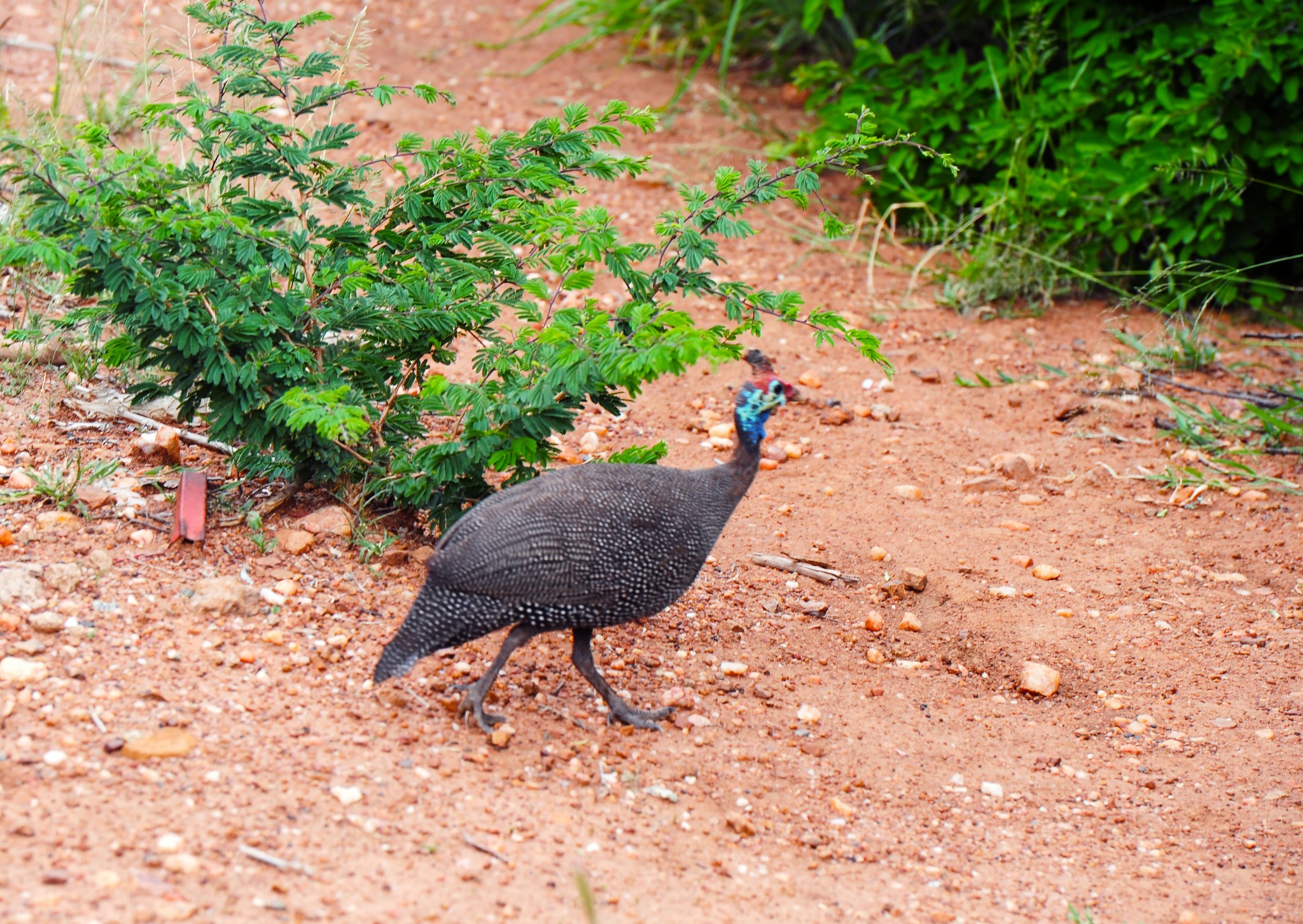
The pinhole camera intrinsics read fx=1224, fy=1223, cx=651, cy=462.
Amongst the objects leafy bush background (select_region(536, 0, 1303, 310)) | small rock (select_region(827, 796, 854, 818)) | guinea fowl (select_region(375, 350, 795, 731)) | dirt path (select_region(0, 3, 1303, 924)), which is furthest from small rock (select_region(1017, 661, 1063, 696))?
leafy bush background (select_region(536, 0, 1303, 310))

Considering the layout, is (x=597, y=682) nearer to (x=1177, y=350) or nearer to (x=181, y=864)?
(x=181, y=864)

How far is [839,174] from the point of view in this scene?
776 cm

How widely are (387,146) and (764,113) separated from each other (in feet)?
8.15

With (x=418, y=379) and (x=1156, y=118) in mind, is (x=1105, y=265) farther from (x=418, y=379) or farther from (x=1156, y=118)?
(x=418, y=379)

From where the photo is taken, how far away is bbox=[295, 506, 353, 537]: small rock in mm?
3934

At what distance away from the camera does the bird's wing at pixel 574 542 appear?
3209 mm

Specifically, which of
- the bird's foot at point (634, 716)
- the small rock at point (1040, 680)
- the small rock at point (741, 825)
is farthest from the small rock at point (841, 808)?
the small rock at point (1040, 680)

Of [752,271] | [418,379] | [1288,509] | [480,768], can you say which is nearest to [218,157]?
[418,379]

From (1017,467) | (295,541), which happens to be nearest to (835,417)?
(1017,467)

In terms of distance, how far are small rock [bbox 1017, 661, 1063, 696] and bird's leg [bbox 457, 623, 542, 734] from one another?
1646mm

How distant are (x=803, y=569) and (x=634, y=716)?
1142mm

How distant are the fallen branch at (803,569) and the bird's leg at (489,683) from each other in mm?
1326

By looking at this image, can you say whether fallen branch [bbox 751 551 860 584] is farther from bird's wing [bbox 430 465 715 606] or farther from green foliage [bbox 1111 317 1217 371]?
green foliage [bbox 1111 317 1217 371]

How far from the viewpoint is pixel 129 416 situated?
A: 4418 millimetres
